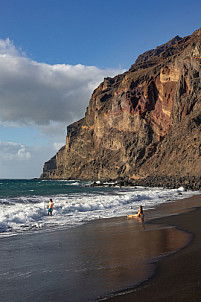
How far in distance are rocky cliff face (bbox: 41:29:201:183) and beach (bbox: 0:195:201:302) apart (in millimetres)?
46000

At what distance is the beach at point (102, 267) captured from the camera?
4.09m

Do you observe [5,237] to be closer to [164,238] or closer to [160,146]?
[164,238]

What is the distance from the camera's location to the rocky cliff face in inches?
2367

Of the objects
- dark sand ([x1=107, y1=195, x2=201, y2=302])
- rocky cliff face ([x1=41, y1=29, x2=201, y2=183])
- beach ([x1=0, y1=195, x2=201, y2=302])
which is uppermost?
rocky cliff face ([x1=41, y1=29, x2=201, y2=183])

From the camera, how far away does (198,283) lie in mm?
4199

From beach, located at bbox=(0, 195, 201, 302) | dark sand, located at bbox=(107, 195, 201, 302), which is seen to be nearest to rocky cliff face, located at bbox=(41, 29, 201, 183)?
beach, located at bbox=(0, 195, 201, 302)

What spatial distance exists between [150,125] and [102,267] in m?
71.8

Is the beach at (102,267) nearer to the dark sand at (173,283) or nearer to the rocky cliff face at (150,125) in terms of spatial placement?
the dark sand at (173,283)

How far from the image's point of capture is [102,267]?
17.5 ft

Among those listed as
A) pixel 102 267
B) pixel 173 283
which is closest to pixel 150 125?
pixel 102 267

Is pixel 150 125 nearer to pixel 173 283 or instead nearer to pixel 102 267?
pixel 102 267

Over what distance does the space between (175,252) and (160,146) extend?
64.3 metres

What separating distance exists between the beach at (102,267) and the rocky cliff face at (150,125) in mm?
46000

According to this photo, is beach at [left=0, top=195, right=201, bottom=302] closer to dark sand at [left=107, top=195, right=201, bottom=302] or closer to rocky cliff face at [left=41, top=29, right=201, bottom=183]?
dark sand at [left=107, top=195, right=201, bottom=302]
